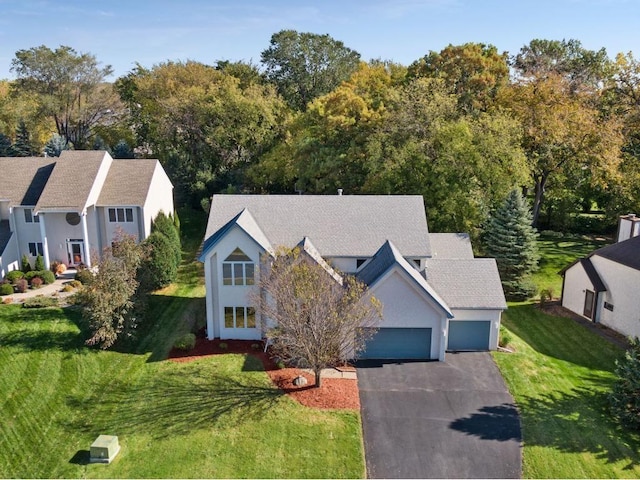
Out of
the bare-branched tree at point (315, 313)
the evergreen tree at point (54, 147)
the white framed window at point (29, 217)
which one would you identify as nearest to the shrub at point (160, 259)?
the white framed window at point (29, 217)

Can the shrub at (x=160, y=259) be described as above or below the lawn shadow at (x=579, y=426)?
above

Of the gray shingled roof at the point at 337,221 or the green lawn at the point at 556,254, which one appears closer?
the gray shingled roof at the point at 337,221

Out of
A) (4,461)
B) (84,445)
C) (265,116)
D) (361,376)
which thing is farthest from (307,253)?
(265,116)

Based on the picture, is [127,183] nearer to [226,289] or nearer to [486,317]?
[226,289]

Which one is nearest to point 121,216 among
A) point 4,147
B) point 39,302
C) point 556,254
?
point 39,302

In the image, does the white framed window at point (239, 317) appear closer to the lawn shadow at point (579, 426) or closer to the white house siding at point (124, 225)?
the white house siding at point (124, 225)

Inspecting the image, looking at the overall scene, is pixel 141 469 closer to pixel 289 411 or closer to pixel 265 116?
pixel 289 411

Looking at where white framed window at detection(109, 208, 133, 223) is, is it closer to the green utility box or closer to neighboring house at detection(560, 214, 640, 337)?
the green utility box
